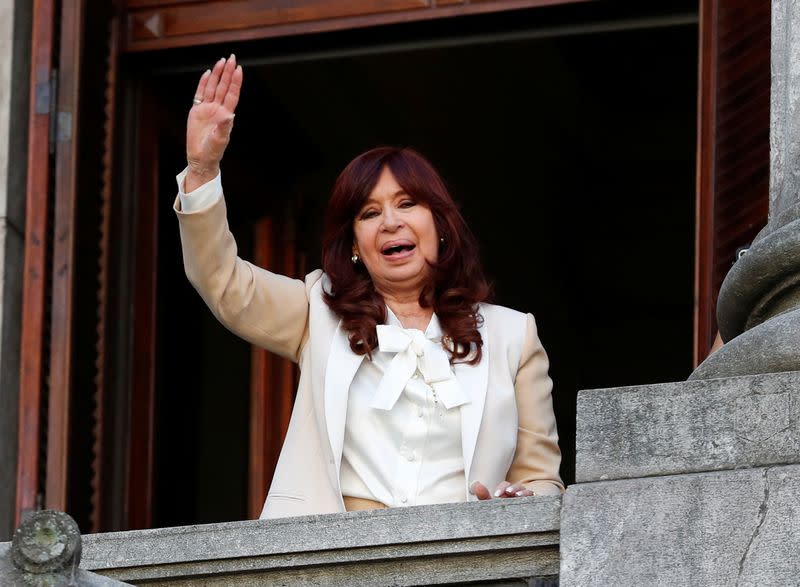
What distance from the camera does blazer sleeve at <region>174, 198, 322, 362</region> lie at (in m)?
4.47

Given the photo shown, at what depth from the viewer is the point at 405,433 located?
14.5 ft

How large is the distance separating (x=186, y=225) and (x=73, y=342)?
1840 mm

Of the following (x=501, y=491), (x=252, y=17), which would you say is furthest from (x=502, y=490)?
(x=252, y=17)

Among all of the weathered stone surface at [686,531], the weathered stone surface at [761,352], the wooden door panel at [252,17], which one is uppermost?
the wooden door panel at [252,17]

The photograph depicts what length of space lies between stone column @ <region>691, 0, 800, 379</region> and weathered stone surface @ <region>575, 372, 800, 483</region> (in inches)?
7.7

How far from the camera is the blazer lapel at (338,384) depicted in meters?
4.38

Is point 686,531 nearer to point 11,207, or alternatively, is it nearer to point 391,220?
point 391,220

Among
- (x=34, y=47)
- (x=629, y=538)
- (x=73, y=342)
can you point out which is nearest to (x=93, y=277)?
(x=73, y=342)

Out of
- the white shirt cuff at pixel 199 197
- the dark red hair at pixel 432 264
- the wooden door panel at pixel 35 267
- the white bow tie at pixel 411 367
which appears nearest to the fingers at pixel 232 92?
the white shirt cuff at pixel 199 197

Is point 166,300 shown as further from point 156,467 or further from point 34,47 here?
point 34,47

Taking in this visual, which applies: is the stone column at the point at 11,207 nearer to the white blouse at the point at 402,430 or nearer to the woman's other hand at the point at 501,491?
the white blouse at the point at 402,430

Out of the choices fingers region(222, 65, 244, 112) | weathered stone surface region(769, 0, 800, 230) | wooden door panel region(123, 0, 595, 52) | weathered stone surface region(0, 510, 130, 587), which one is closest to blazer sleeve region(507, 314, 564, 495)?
weathered stone surface region(769, 0, 800, 230)

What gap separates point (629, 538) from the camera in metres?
3.42

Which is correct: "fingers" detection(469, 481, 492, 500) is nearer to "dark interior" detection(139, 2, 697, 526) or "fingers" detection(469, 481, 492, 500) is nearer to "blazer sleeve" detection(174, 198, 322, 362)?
"blazer sleeve" detection(174, 198, 322, 362)
